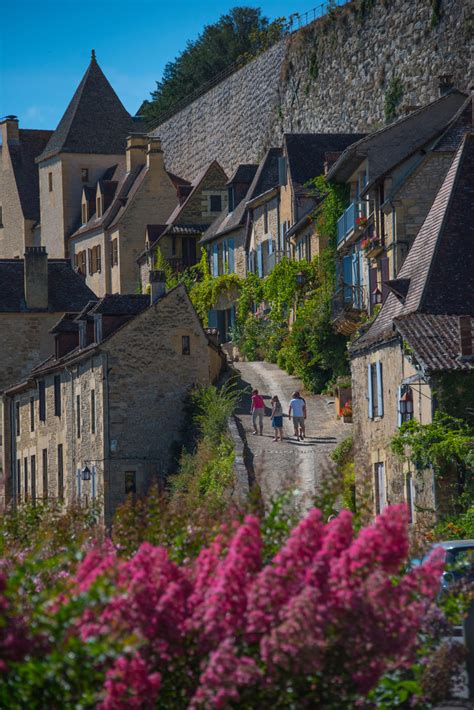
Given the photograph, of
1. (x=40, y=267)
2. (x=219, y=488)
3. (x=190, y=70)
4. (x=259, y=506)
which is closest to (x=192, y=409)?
(x=219, y=488)

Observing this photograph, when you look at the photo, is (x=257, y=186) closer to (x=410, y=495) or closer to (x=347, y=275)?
(x=347, y=275)

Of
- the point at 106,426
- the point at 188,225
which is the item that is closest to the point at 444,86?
the point at 106,426

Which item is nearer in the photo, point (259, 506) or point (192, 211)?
point (259, 506)

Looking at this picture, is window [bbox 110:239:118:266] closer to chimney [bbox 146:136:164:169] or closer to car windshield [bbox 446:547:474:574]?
chimney [bbox 146:136:164:169]

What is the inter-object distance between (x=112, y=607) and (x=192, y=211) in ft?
192

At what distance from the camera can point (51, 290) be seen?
176 feet

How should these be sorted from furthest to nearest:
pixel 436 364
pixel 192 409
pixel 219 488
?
pixel 192 409
pixel 219 488
pixel 436 364

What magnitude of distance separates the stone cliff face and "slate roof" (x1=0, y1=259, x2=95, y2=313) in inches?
458

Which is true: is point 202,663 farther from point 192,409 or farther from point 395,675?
point 192,409

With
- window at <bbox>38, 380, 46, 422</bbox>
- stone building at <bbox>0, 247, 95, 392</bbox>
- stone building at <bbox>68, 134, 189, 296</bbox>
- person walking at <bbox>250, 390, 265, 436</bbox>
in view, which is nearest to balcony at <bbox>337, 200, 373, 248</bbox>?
person walking at <bbox>250, 390, 265, 436</bbox>

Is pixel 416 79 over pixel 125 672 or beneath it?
over

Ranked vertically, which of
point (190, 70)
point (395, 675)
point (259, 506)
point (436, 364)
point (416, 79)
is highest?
point (190, 70)

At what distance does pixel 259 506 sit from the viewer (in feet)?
40.3

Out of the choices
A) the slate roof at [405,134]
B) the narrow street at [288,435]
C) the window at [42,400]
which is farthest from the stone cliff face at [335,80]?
the window at [42,400]
